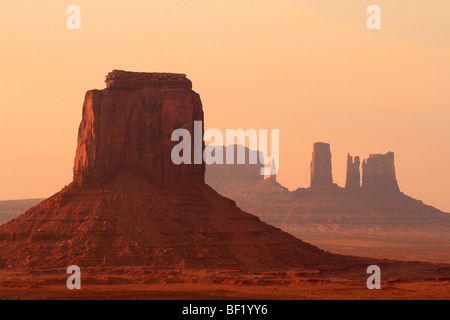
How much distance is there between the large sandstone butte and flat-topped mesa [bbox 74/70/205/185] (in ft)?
0.32

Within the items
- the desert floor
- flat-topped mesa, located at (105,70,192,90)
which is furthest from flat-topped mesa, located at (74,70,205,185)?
the desert floor

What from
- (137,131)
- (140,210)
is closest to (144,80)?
(137,131)

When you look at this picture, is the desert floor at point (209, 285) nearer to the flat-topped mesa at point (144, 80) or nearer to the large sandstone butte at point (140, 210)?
the large sandstone butte at point (140, 210)

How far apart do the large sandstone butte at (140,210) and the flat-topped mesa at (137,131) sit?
97 mm

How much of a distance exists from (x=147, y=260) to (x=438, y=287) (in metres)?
25.2

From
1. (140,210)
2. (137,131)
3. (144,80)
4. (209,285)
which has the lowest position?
(209,285)

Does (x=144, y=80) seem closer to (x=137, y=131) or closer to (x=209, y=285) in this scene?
(x=137, y=131)

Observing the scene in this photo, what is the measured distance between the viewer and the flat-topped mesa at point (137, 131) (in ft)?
332

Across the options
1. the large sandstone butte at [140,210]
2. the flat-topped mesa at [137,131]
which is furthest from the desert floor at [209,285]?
the flat-topped mesa at [137,131]

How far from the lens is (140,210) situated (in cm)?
9662

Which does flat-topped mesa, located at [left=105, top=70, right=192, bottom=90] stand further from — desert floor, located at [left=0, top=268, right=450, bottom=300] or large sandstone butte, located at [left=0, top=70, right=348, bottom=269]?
desert floor, located at [left=0, top=268, right=450, bottom=300]

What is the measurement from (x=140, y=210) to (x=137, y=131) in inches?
357
